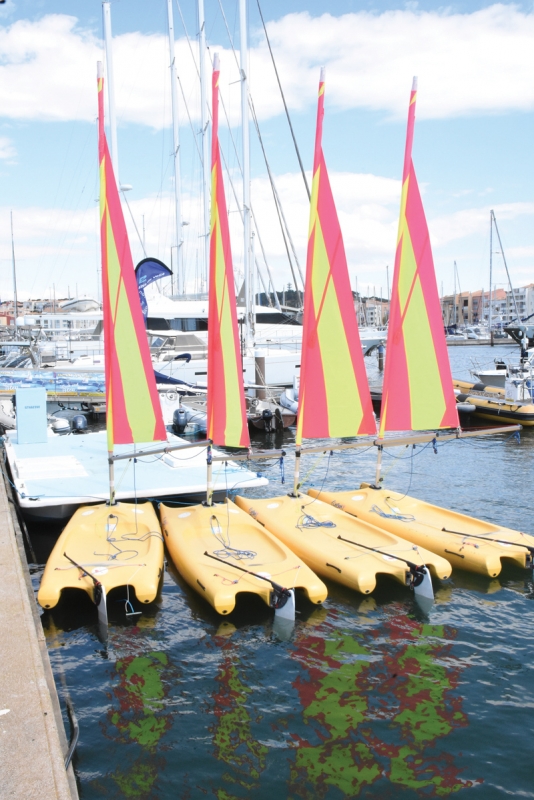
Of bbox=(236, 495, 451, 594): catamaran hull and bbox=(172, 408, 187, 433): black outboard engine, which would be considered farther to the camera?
bbox=(172, 408, 187, 433): black outboard engine

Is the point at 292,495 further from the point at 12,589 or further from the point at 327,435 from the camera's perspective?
the point at 12,589

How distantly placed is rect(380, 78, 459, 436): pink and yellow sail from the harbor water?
10.1 feet

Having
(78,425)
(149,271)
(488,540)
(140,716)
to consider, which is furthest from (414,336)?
(78,425)

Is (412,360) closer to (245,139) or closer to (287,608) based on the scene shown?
(287,608)

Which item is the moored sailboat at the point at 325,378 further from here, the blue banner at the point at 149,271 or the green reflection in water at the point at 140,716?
the blue banner at the point at 149,271

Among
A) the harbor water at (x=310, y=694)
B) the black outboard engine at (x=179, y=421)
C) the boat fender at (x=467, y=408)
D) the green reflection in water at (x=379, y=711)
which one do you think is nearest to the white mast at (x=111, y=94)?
the black outboard engine at (x=179, y=421)

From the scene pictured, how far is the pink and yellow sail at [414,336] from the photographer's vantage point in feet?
38.8

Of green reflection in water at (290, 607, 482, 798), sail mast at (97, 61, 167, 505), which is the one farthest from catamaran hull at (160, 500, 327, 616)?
sail mast at (97, 61, 167, 505)

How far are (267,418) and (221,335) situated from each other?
1426 centimetres

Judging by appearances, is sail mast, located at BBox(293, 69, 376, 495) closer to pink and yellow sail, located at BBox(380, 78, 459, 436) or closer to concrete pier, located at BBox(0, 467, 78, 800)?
pink and yellow sail, located at BBox(380, 78, 459, 436)

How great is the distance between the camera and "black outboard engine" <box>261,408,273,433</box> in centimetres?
2534

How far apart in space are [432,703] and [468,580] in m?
3.69

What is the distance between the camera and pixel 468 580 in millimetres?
10383

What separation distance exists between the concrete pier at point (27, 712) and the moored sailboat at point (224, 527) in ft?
7.91
